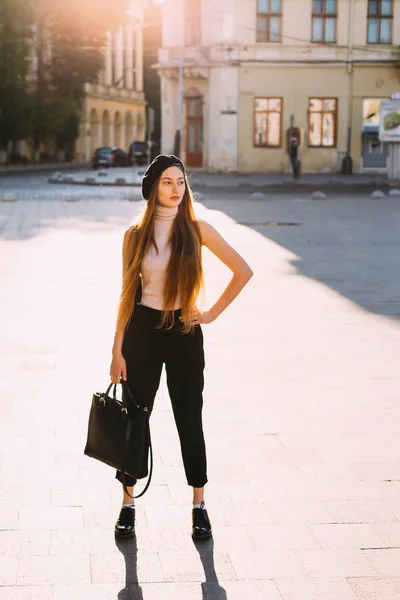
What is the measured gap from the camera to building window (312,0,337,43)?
154 ft

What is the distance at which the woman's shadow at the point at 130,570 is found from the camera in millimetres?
4160

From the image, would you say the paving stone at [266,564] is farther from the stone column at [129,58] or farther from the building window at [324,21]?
the stone column at [129,58]

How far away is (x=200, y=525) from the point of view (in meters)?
4.78

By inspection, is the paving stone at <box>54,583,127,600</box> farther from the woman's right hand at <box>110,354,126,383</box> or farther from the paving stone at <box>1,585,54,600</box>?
the woman's right hand at <box>110,354,126,383</box>

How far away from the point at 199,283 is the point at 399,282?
351 inches

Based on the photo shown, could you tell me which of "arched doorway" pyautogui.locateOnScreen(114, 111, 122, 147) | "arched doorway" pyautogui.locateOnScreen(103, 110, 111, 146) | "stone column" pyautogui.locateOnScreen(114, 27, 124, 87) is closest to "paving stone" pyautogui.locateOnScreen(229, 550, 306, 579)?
"arched doorway" pyautogui.locateOnScreen(103, 110, 111, 146)

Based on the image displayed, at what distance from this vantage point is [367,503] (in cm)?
526

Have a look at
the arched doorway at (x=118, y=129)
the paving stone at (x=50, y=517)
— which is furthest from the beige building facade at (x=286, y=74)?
the arched doorway at (x=118, y=129)

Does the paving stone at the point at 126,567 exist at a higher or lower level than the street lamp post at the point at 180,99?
lower

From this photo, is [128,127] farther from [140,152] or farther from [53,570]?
[53,570]

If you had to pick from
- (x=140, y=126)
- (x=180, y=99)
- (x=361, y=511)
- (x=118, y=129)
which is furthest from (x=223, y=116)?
(x=140, y=126)

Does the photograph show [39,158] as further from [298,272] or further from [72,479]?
[72,479]

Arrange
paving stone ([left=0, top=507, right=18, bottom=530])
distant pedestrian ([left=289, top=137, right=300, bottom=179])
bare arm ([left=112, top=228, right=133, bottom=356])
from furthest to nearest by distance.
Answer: distant pedestrian ([left=289, top=137, right=300, bottom=179]) → paving stone ([left=0, top=507, right=18, bottom=530]) → bare arm ([left=112, top=228, right=133, bottom=356])

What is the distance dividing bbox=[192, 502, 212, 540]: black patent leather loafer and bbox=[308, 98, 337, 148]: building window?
43.5 metres
